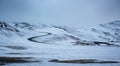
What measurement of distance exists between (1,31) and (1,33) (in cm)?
760

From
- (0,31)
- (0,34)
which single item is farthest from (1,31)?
(0,34)

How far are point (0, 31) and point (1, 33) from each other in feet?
24.3

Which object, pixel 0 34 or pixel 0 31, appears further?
pixel 0 31

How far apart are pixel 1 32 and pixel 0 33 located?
3.82m

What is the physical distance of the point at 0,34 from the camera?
150000 millimetres

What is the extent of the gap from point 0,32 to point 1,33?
3385 millimetres

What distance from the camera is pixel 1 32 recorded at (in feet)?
514

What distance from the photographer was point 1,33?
6038 inches

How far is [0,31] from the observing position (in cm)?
16025

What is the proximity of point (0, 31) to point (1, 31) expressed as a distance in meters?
0.70

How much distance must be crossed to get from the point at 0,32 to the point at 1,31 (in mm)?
4325

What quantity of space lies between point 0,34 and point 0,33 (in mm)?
3161

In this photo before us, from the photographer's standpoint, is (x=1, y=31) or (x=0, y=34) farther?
(x=1, y=31)

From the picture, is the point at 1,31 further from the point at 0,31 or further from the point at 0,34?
the point at 0,34
